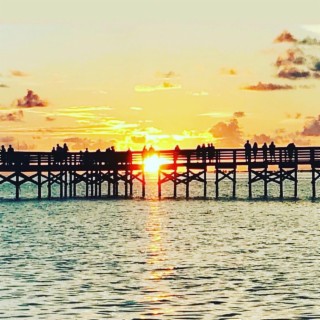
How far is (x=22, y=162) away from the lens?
72.1m

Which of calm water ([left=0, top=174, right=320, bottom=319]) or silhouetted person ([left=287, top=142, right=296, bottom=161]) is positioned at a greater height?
silhouetted person ([left=287, top=142, right=296, bottom=161])

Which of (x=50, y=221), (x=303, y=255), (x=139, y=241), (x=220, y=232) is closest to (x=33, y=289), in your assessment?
(x=303, y=255)

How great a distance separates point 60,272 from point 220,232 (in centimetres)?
1887

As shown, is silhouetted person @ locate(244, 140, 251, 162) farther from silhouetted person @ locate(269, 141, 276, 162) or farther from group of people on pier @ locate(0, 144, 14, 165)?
group of people on pier @ locate(0, 144, 14, 165)

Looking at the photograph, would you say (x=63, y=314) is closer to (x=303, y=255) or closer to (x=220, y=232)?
(x=303, y=255)

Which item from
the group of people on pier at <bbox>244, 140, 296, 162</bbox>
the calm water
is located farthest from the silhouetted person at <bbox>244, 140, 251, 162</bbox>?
the calm water

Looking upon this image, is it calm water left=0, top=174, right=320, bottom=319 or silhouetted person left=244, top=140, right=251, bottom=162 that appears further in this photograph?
silhouetted person left=244, top=140, right=251, bottom=162

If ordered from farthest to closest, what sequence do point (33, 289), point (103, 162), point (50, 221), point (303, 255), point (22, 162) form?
point (103, 162) → point (22, 162) → point (50, 221) → point (303, 255) → point (33, 289)

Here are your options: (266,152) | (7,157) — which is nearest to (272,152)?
(266,152)

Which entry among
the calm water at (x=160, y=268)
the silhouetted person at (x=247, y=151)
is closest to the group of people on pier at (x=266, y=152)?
the silhouetted person at (x=247, y=151)

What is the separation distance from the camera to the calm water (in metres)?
26.2

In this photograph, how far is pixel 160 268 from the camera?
34000 mm

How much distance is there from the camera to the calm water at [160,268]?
85.8 ft

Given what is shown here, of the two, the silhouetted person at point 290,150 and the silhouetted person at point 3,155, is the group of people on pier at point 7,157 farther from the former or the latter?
the silhouetted person at point 290,150
